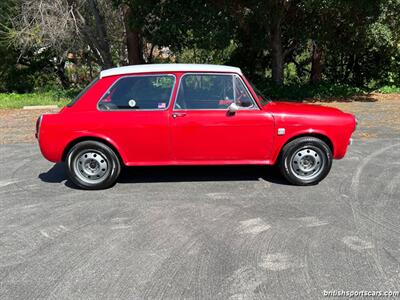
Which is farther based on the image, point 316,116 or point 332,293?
point 316,116

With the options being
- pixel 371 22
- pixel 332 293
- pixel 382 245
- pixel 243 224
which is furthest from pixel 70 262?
pixel 371 22

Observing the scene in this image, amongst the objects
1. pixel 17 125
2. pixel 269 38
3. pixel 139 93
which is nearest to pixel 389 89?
pixel 269 38

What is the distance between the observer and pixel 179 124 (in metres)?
4.72

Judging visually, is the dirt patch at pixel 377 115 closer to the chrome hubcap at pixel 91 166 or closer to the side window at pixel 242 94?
the side window at pixel 242 94

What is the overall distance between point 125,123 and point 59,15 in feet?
36.0

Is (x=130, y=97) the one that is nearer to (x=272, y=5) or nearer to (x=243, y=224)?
(x=243, y=224)

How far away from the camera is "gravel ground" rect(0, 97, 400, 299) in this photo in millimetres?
2893

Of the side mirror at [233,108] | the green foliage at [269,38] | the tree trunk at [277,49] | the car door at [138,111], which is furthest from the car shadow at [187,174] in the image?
the tree trunk at [277,49]

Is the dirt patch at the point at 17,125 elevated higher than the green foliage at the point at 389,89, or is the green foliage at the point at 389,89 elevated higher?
the green foliage at the point at 389,89

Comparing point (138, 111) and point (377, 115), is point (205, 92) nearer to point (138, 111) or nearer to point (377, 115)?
point (138, 111)

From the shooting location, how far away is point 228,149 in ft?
15.9

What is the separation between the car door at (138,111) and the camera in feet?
15.5

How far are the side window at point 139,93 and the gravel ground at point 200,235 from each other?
1158 mm

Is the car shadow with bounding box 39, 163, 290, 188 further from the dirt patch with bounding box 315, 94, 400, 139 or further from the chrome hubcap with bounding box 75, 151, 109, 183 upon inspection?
the dirt patch with bounding box 315, 94, 400, 139
